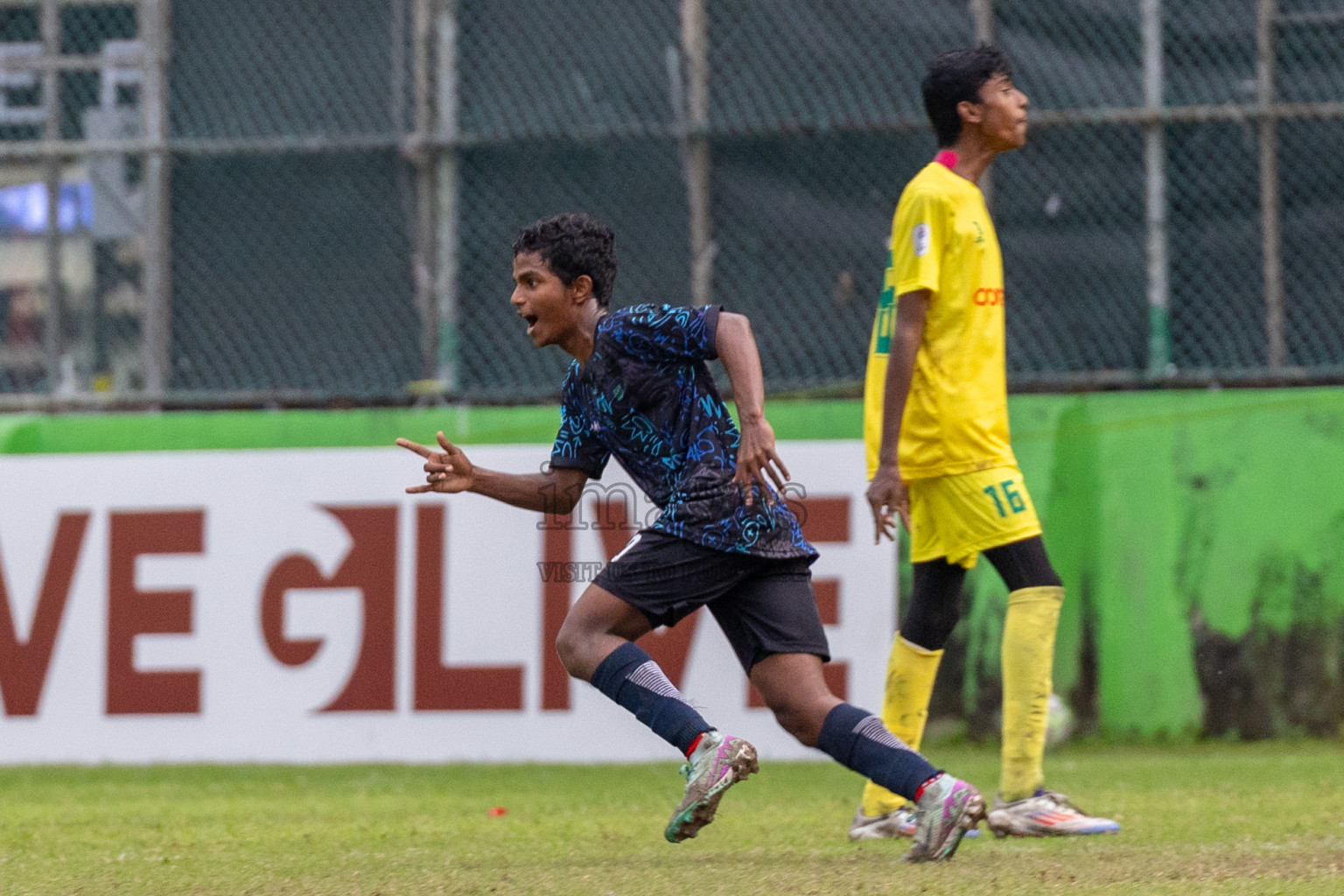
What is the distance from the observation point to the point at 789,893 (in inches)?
148

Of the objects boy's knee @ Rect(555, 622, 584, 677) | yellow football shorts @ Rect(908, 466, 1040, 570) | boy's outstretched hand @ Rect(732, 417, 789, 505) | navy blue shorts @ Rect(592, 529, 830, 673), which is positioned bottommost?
boy's knee @ Rect(555, 622, 584, 677)

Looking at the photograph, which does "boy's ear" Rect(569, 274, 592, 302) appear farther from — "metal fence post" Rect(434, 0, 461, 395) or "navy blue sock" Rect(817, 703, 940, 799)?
"metal fence post" Rect(434, 0, 461, 395)

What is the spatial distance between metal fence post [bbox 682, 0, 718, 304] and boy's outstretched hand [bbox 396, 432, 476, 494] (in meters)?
3.89

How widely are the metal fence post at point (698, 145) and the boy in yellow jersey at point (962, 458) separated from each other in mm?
3234

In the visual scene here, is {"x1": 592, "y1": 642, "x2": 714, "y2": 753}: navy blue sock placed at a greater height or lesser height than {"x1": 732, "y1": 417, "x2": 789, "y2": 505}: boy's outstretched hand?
lesser

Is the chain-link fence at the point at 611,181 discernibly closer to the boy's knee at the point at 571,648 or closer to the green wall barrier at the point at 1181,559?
the green wall barrier at the point at 1181,559

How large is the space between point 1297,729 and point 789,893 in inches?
172

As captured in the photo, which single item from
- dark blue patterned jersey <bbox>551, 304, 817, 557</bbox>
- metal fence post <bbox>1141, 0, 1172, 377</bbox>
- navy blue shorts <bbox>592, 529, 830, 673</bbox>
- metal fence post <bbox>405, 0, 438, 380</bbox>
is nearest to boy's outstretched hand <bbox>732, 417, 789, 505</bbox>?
dark blue patterned jersey <bbox>551, 304, 817, 557</bbox>

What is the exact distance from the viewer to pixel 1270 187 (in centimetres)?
792

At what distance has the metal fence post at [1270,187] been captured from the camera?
788 centimetres

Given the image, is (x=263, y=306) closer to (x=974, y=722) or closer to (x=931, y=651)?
(x=974, y=722)

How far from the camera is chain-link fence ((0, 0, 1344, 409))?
7.92 meters

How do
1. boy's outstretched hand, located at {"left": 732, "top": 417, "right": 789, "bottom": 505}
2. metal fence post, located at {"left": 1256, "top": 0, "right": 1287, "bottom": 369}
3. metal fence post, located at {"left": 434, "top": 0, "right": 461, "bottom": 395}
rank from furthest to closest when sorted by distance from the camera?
1. metal fence post, located at {"left": 434, "top": 0, "right": 461, "bottom": 395}
2. metal fence post, located at {"left": 1256, "top": 0, "right": 1287, "bottom": 369}
3. boy's outstretched hand, located at {"left": 732, "top": 417, "right": 789, "bottom": 505}

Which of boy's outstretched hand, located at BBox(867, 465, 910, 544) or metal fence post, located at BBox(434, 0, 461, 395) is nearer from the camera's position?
boy's outstretched hand, located at BBox(867, 465, 910, 544)
